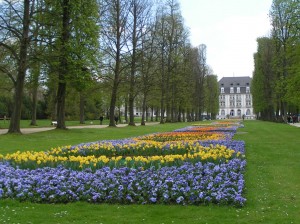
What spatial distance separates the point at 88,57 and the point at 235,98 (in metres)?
123

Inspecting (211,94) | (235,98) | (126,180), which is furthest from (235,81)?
(126,180)

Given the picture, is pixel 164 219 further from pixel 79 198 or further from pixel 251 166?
pixel 251 166

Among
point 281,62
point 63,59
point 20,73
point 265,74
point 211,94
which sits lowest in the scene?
point 20,73

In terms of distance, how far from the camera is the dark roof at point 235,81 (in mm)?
143375

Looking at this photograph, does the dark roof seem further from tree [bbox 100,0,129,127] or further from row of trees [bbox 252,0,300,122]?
tree [bbox 100,0,129,127]

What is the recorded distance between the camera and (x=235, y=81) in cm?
14500

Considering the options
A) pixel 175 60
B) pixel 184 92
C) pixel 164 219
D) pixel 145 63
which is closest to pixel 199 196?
pixel 164 219

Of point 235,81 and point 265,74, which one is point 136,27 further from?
point 235,81

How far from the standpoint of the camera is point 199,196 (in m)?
6.66

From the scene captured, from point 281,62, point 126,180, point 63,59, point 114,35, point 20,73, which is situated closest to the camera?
point 126,180

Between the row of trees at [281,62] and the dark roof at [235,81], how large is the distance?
74958 mm

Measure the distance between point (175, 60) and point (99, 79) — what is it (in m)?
18.2

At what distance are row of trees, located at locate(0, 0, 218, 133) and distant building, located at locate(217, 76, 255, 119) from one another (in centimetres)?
7204

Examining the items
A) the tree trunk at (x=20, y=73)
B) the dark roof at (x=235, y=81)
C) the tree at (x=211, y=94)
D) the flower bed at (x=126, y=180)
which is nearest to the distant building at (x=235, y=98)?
the dark roof at (x=235, y=81)
